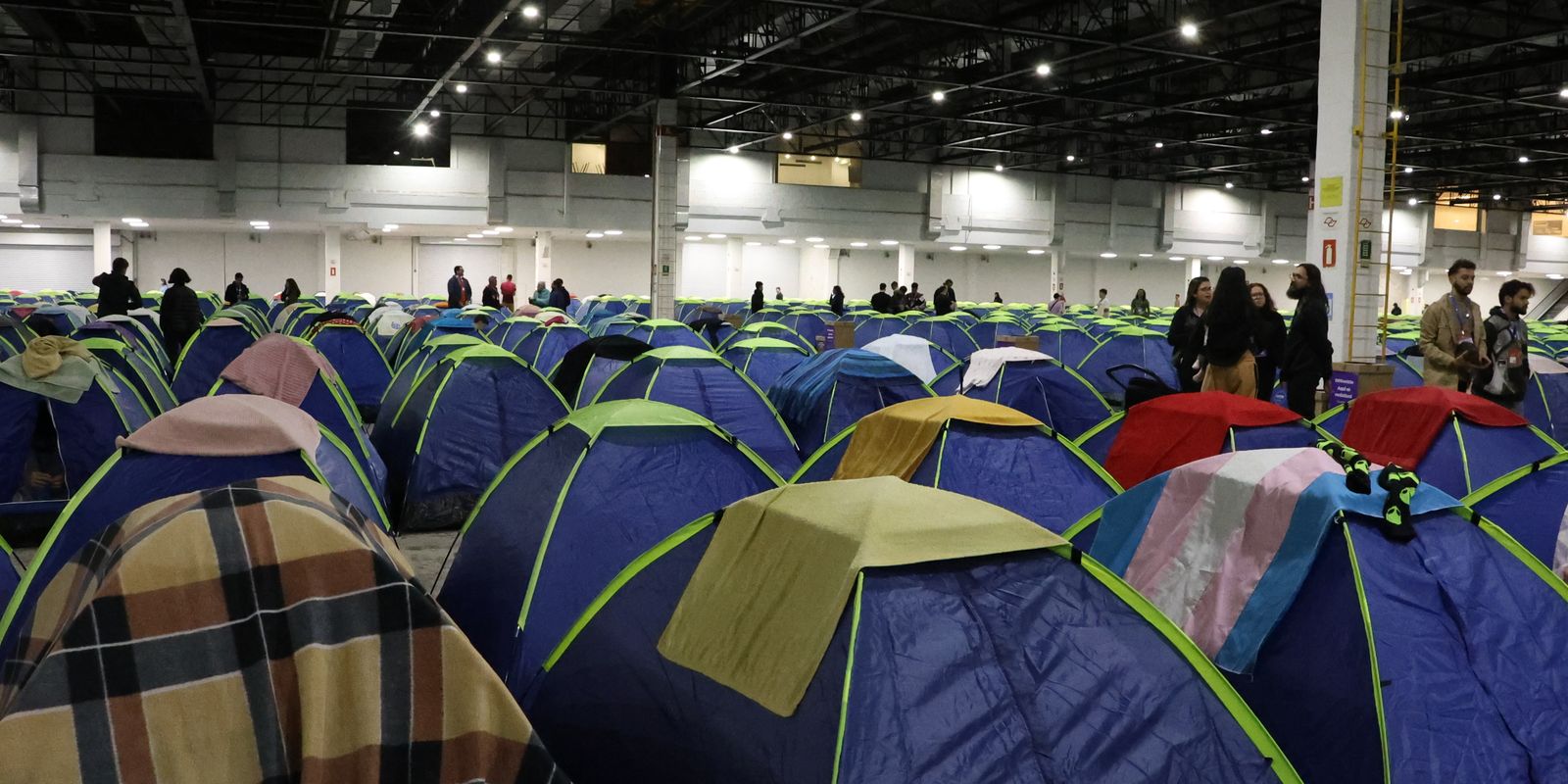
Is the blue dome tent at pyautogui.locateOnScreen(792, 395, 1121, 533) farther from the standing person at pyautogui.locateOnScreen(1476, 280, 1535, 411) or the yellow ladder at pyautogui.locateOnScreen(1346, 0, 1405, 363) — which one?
the yellow ladder at pyautogui.locateOnScreen(1346, 0, 1405, 363)

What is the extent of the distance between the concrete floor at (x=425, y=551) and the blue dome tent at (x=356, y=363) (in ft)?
18.5

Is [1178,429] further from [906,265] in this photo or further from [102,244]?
[102,244]

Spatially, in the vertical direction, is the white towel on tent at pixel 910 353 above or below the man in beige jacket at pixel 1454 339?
below

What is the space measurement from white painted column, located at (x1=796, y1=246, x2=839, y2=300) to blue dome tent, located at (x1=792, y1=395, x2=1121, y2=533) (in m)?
35.7

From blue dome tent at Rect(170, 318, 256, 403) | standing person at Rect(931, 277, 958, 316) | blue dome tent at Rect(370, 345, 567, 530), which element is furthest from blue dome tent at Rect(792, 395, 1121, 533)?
standing person at Rect(931, 277, 958, 316)

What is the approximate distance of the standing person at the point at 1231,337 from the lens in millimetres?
8867

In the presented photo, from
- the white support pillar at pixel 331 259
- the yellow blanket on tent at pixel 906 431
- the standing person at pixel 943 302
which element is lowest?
the yellow blanket on tent at pixel 906 431

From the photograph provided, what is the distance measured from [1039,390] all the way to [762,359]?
3.44m

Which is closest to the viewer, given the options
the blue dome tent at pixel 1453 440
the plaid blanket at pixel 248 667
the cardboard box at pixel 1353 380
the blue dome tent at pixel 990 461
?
the plaid blanket at pixel 248 667

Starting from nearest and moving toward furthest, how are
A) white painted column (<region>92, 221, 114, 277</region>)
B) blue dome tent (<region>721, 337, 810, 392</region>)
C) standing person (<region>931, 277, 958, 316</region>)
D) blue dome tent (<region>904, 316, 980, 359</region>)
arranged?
blue dome tent (<region>721, 337, 810, 392</region>), blue dome tent (<region>904, 316, 980, 359</region>), standing person (<region>931, 277, 958, 316</region>), white painted column (<region>92, 221, 114, 277</region>)

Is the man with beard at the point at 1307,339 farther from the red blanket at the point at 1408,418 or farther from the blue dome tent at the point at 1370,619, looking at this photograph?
the blue dome tent at the point at 1370,619

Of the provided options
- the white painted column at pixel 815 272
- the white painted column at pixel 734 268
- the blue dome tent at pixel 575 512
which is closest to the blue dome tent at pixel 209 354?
the blue dome tent at pixel 575 512

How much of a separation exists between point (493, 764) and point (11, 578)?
3.08 meters

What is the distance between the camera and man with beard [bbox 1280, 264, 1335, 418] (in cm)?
965
